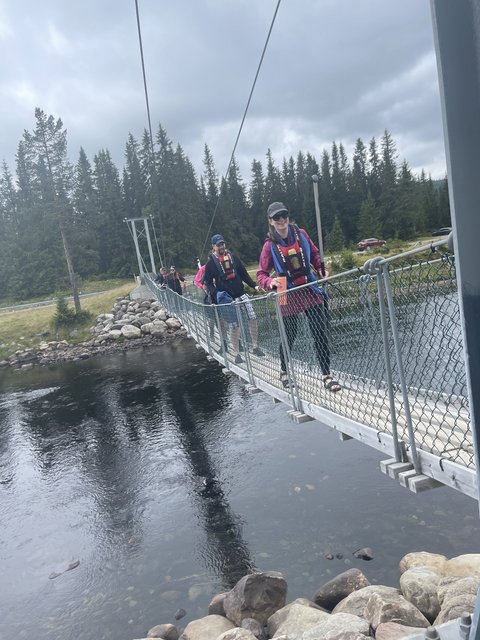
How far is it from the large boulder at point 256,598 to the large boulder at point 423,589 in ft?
3.78

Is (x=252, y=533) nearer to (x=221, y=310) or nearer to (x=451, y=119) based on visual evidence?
(x=221, y=310)

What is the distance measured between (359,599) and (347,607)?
138mm

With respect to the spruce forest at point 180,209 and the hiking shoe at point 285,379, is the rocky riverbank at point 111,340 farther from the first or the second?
the hiking shoe at point 285,379

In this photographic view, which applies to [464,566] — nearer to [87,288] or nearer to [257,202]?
[87,288]

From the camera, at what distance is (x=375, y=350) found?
3381 millimetres

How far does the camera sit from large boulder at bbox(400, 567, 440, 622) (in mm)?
3988

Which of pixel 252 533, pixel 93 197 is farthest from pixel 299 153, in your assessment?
pixel 252 533

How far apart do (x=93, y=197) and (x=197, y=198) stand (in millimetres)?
11225

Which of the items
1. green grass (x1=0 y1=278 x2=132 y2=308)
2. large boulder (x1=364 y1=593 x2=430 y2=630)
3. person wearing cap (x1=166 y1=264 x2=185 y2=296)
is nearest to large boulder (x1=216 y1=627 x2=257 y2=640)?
large boulder (x1=364 y1=593 x2=430 y2=630)

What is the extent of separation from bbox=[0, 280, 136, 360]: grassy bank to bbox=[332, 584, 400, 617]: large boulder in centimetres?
2232

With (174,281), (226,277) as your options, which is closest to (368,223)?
(174,281)

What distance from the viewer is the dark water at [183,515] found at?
5.27 metres

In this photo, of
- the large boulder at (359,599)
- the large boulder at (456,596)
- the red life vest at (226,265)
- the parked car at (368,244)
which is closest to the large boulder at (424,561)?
the large boulder at (456,596)

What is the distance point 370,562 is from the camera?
5.16 m
